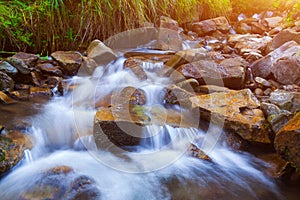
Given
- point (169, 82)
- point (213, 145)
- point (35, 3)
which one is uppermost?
point (35, 3)

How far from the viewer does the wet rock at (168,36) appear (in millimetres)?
5812

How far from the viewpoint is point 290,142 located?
2180mm

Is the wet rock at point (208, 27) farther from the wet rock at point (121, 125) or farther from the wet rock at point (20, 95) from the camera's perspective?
the wet rock at point (20, 95)

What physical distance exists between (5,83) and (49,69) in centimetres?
72

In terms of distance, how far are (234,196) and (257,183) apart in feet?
1.10

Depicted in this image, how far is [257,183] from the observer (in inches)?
101

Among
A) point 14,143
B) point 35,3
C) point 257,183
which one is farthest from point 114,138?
point 35,3

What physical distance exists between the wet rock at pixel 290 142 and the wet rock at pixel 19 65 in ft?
11.7

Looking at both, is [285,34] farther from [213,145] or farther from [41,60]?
[41,60]

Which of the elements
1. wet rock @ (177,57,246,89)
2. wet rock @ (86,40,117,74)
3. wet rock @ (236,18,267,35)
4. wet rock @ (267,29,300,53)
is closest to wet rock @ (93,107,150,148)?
wet rock @ (177,57,246,89)

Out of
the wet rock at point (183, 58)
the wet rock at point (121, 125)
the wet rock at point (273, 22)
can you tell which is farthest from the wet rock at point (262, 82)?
the wet rock at point (273, 22)

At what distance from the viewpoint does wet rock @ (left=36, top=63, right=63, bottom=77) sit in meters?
4.17

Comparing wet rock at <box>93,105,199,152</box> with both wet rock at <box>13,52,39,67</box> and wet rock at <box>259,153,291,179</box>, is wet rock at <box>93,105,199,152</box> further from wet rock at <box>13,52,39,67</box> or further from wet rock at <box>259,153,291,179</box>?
wet rock at <box>13,52,39,67</box>

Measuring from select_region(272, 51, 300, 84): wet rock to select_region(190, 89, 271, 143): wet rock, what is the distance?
109 centimetres
